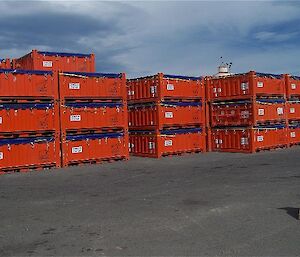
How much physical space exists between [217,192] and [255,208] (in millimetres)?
1667

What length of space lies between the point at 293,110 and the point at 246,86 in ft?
12.6

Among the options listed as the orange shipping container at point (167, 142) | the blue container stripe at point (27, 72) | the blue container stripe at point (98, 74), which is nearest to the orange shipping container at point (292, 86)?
the orange shipping container at point (167, 142)

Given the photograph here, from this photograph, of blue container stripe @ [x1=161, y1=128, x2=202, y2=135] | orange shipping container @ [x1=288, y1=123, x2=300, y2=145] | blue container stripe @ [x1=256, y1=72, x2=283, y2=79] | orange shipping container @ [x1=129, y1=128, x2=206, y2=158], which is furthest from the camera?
orange shipping container @ [x1=288, y1=123, x2=300, y2=145]

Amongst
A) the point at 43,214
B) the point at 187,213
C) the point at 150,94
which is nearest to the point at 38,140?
the point at 150,94

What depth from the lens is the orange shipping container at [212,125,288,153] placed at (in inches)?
724

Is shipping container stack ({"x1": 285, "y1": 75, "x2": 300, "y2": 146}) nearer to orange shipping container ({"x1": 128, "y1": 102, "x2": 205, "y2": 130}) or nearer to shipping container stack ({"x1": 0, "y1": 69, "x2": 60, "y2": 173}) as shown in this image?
orange shipping container ({"x1": 128, "y1": 102, "x2": 205, "y2": 130})

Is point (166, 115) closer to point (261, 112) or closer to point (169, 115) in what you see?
point (169, 115)

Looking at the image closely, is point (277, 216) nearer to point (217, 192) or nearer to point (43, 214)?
point (217, 192)

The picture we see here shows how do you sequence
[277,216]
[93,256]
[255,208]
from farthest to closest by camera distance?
[255,208] → [277,216] → [93,256]

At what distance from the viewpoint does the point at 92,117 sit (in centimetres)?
1596

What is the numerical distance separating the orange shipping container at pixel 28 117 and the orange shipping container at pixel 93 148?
0.85 meters

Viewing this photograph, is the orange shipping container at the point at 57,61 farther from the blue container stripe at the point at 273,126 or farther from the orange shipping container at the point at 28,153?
the blue container stripe at the point at 273,126

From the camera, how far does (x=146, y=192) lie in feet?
31.3

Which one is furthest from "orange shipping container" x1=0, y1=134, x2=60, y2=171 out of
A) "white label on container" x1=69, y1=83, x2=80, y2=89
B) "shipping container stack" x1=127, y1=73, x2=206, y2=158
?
"shipping container stack" x1=127, y1=73, x2=206, y2=158
